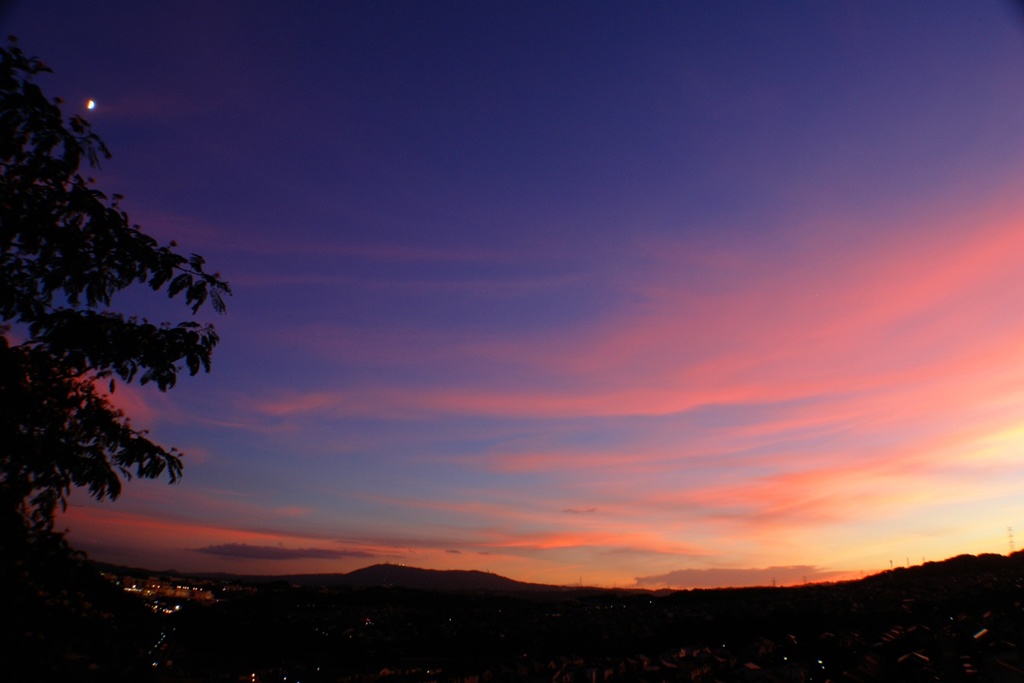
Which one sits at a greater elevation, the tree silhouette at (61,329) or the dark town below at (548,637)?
the tree silhouette at (61,329)

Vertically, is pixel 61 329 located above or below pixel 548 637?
above

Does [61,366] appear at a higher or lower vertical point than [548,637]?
higher

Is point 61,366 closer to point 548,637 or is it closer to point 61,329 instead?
point 61,329

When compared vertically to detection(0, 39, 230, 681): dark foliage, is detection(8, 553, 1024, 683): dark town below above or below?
below

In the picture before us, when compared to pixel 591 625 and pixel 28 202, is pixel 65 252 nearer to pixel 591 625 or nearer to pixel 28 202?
pixel 28 202

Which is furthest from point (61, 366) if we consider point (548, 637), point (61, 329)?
point (548, 637)

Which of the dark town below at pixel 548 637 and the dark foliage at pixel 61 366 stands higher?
the dark foliage at pixel 61 366

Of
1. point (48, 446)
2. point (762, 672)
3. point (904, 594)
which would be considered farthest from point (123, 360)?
point (904, 594)

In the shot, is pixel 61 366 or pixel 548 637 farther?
pixel 548 637

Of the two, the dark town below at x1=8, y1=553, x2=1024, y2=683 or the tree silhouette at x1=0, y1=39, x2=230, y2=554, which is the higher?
the tree silhouette at x1=0, y1=39, x2=230, y2=554

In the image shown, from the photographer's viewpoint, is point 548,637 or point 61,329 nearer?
point 61,329

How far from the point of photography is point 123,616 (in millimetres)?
6246

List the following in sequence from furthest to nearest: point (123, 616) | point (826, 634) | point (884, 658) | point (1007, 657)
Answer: point (826, 634) < point (884, 658) < point (1007, 657) < point (123, 616)

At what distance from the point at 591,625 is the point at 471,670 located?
144 ft
